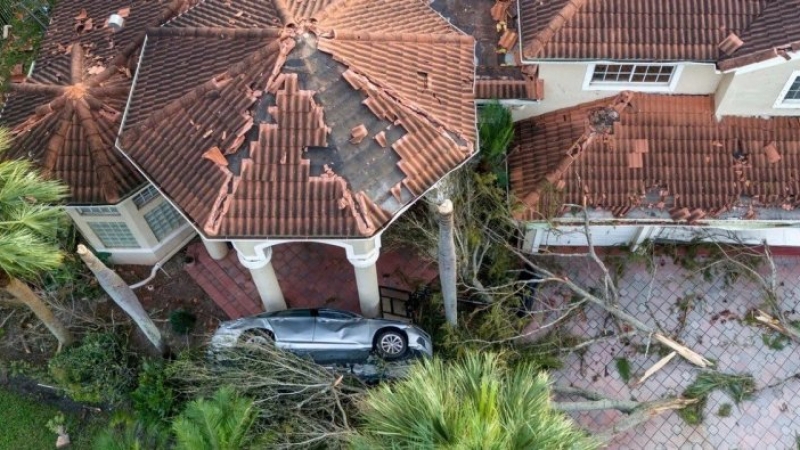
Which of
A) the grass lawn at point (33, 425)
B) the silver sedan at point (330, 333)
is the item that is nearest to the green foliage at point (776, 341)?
the silver sedan at point (330, 333)

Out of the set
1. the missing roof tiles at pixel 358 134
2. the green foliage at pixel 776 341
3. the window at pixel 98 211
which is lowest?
the green foliage at pixel 776 341

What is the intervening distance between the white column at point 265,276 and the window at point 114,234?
4.27 meters

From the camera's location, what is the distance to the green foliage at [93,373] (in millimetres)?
17500

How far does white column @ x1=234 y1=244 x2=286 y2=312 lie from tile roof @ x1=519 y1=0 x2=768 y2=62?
8031 mm

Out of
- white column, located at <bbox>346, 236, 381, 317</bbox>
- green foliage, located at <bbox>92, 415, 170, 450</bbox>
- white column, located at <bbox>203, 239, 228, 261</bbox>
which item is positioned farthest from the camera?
white column, located at <bbox>203, 239, 228, 261</bbox>

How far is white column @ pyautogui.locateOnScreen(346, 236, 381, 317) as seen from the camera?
1510 centimetres

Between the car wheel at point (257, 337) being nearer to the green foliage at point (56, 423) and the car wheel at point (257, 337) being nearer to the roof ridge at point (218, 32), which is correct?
the green foliage at point (56, 423)

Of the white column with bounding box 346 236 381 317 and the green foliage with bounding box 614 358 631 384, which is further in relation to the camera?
the green foliage with bounding box 614 358 631 384

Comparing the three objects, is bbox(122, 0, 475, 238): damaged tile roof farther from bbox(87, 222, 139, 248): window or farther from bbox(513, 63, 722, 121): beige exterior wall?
bbox(87, 222, 139, 248): window

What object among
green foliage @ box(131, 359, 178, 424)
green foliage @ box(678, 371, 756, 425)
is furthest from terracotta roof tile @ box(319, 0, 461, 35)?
green foliage @ box(678, 371, 756, 425)

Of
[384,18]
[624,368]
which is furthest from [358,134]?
[624,368]

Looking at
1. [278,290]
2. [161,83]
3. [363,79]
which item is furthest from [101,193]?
[363,79]

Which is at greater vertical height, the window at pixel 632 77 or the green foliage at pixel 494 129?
the window at pixel 632 77

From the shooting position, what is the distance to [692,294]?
19.4 meters
